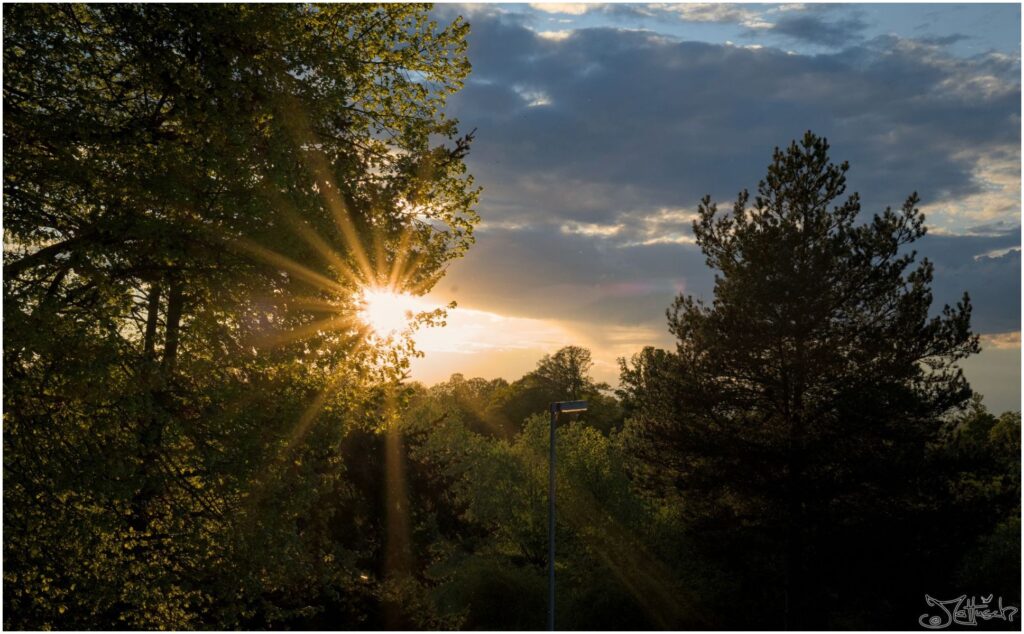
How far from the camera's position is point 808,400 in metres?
24.7

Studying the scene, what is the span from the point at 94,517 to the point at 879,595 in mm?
22856

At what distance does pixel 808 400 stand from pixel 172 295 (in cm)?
1941

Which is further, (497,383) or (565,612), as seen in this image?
(497,383)

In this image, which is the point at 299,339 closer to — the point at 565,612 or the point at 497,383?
the point at 565,612

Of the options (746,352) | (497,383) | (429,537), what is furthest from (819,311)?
(497,383)

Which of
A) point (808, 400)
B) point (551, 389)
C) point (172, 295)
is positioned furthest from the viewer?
point (551, 389)

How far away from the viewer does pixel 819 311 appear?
80.1 feet
